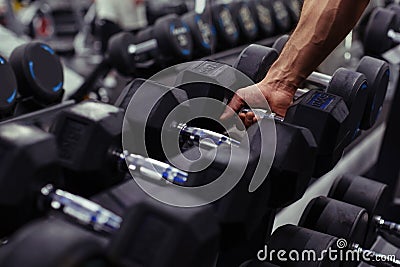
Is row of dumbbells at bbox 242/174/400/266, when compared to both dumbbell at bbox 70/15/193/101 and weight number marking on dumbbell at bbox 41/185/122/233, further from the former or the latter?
dumbbell at bbox 70/15/193/101

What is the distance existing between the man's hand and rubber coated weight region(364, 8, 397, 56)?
81cm

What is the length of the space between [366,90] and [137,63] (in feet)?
3.77

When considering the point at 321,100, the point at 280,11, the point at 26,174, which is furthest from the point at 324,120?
the point at 280,11

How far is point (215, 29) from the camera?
222cm

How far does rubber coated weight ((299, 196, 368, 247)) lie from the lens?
37.6 inches

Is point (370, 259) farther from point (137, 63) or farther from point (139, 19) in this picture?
point (139, 19)

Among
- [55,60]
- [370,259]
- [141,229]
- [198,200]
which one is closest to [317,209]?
[370,259]

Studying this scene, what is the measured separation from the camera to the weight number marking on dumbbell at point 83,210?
0.59 meters

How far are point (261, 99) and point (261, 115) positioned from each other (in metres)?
0.07

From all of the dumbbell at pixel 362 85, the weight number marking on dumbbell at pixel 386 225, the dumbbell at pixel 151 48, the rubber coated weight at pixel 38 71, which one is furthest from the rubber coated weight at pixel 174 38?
the weight number marking on dumbbell at pixel 386 225

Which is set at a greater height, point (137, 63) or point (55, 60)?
point (55, 60)

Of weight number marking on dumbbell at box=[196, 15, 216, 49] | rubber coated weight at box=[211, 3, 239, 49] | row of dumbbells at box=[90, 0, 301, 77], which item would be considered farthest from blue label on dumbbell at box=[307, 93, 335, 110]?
rubber coated weight at box=[211, 3, 239, 49]

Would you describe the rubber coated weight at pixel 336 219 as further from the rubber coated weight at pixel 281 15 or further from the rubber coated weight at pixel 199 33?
the rubber coated weight at pixel 281 15

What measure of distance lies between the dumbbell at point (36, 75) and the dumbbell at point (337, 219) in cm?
82
